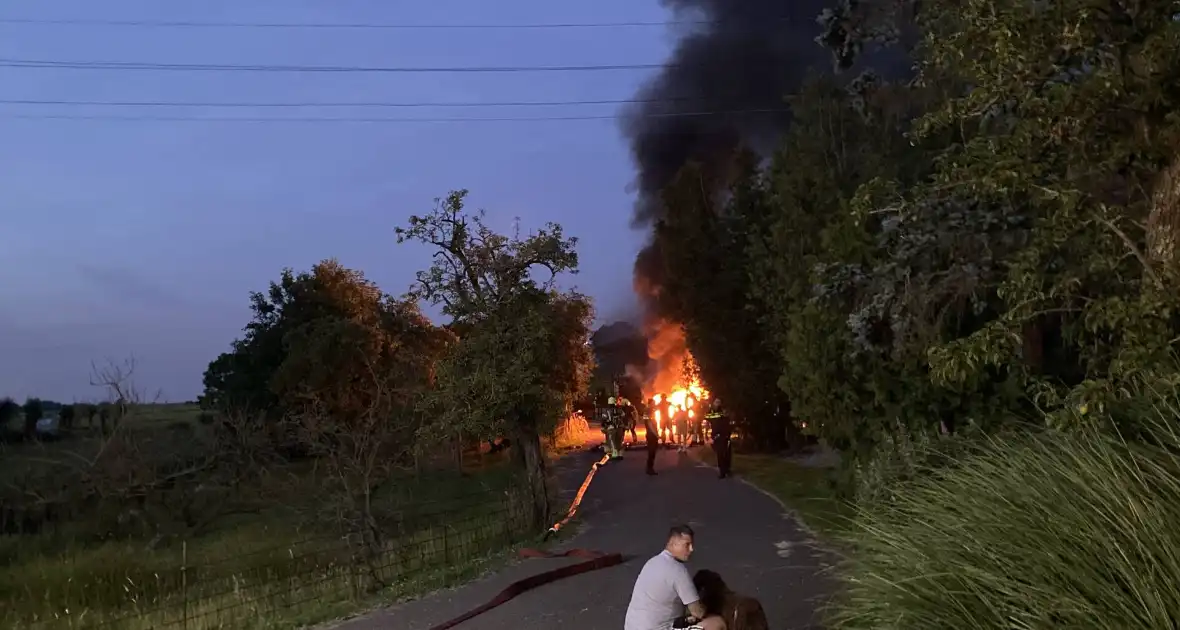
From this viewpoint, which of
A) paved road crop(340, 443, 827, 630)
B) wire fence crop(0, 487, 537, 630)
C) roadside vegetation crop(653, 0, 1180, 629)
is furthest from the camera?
wire fence crop(0, 487, 537, 630)

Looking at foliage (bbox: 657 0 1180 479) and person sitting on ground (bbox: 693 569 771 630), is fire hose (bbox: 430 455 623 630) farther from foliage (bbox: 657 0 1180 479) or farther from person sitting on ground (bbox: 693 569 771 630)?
foliage (bbox: 657 0 1180 479)

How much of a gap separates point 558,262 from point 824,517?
5.62 metres

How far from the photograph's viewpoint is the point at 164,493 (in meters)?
23.0

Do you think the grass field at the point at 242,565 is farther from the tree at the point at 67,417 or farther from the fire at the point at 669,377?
the tree at the point at 67,417

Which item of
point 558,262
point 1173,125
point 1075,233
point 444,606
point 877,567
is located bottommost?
point 444,606

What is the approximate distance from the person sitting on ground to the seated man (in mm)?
110

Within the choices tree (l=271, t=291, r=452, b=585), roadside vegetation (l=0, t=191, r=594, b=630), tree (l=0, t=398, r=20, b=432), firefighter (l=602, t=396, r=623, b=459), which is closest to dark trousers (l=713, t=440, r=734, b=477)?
roadside vegetation (l=0, t=191, r=594, b=630)

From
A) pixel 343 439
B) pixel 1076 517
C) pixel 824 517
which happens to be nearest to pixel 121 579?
pixel 343 439

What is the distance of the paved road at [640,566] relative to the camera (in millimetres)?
9117

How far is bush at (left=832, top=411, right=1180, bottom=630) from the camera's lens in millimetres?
4129

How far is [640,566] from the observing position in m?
11.8

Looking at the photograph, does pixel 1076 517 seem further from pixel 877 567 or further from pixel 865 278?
pixel 865 278

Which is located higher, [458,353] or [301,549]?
[458,353]

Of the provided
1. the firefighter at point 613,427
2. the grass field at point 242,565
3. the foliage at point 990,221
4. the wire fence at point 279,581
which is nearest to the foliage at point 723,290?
the firefighter at point 613,427
